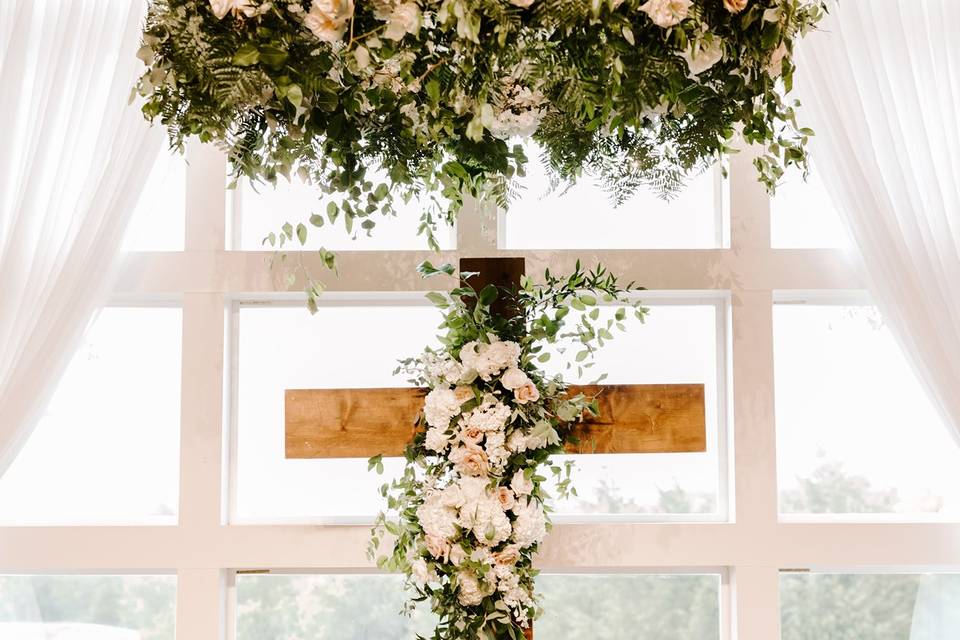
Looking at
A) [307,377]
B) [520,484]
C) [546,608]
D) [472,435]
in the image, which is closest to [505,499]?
[520,484]

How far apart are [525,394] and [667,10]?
2.95ft

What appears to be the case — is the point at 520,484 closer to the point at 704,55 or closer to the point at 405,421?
the point at 405,421

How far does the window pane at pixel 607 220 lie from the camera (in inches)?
88.4

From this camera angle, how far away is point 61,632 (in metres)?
2.15

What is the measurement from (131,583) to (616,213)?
172 centimetres

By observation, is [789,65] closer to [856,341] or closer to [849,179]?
[849,179]

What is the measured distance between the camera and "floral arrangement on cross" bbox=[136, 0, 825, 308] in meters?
0.99

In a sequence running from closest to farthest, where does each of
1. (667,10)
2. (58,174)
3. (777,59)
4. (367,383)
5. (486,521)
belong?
(667,10), (777,59), (486,521), (58,174), (367,383)

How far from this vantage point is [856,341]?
2.22 metres

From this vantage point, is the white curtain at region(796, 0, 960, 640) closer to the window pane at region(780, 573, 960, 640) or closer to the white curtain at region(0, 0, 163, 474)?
the window pane at region(780, 573, 960, 640)

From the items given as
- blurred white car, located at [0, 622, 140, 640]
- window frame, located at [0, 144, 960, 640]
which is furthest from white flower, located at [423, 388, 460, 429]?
blurred white car, located at [0, 622, 140, 640]

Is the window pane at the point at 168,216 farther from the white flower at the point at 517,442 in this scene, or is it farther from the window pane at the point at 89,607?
the white flower at the point at 517,442

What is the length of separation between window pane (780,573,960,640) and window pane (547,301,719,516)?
0.36 meters

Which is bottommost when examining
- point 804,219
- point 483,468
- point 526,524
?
point 526,524
